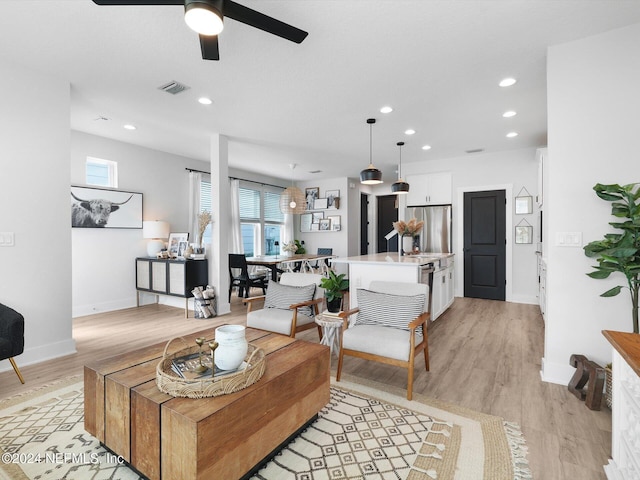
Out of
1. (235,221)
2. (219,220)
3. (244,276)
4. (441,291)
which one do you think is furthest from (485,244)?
(235,221)

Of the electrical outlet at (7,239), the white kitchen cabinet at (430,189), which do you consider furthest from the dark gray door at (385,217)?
the electrical outlet at (7,239)

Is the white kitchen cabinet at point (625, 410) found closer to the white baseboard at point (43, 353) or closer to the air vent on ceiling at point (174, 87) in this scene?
the air vent on ceiling at point (174, 87)

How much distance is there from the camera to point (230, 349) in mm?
1659

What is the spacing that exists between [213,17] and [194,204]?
5139 mm

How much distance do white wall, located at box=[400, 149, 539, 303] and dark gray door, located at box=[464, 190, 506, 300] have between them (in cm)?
12

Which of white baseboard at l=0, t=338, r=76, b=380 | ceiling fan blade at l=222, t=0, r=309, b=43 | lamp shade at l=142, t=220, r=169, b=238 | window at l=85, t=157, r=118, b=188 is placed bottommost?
white baseboard at l=0, t=338, r=76, b=380

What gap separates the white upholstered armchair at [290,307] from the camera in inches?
118

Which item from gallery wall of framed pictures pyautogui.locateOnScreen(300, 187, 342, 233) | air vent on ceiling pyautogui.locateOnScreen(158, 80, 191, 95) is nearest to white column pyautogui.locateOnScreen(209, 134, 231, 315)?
air vent on ceiling pyautogui.locateOnScreen(158, 80, 191, 95)

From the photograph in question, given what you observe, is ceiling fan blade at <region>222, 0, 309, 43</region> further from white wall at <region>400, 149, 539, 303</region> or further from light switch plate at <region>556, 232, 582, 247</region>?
white wall at <region>400, 149, 539, 303</region>

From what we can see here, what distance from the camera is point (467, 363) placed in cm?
306

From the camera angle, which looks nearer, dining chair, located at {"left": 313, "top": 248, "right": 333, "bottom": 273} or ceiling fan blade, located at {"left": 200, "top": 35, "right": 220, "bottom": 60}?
ceiling fan blade, located at {"left": 200, "top": 35, "right": 220, "bottom": 60}

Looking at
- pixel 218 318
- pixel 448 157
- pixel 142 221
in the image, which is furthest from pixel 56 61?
pixel 448 157

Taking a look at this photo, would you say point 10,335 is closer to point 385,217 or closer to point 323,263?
point 323,263

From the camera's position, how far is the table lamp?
5445mm
